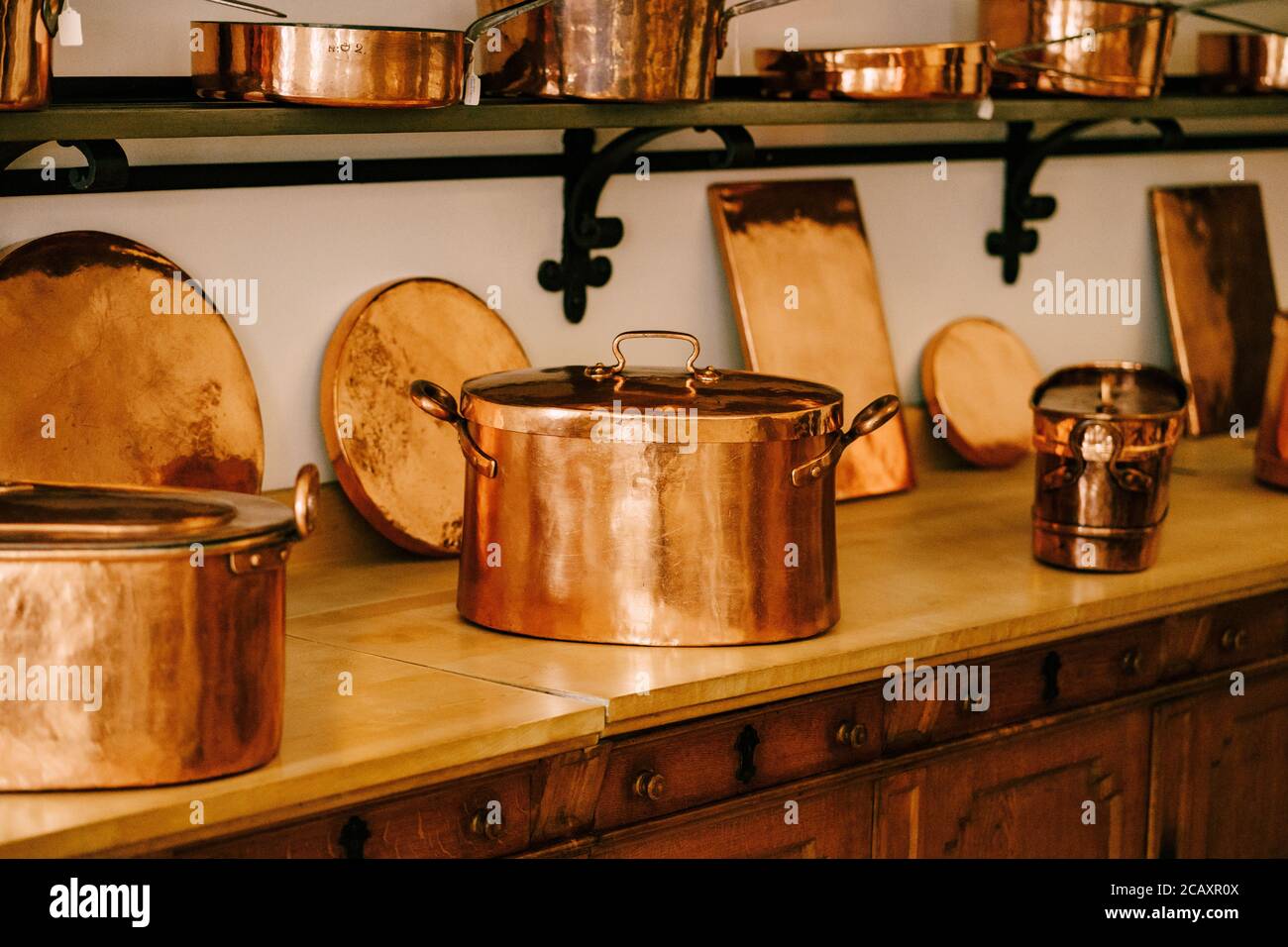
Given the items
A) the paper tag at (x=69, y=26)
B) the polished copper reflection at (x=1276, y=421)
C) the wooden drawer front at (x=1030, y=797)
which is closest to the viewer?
the paper tag at (x=69, y=26)

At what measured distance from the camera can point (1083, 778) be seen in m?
2.52

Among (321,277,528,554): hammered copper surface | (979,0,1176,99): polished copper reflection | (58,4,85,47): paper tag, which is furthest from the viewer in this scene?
(979,0,1176,99): polished copper reflection

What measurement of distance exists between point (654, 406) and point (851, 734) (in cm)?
46

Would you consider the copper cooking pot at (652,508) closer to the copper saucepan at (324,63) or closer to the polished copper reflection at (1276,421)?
the copper saucepan at (324,63)

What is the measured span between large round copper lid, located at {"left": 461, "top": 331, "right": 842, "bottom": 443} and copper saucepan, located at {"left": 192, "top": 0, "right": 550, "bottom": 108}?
0.35 meters

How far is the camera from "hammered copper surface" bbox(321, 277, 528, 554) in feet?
7.83

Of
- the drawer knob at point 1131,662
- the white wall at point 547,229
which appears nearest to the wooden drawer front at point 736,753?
the drawer knob at point 1131,662

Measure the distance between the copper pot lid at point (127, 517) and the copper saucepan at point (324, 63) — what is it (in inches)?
19.1

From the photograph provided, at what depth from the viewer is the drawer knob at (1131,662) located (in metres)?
2.52

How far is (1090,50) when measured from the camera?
9.27 ft

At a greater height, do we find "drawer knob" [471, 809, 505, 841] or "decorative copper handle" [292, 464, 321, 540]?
"decorative copper handle" [292, 464, 321, 540]


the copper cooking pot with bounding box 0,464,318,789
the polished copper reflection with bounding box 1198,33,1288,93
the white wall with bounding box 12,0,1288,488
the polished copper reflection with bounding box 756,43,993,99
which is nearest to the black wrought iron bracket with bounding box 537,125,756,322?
the white wall with bounding box 12,0,1288,488

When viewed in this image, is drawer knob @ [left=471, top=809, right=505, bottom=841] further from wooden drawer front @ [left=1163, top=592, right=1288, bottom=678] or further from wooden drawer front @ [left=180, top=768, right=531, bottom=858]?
wooden drawer front @ [left=1163, top=592, right=1288, bottom=678]
